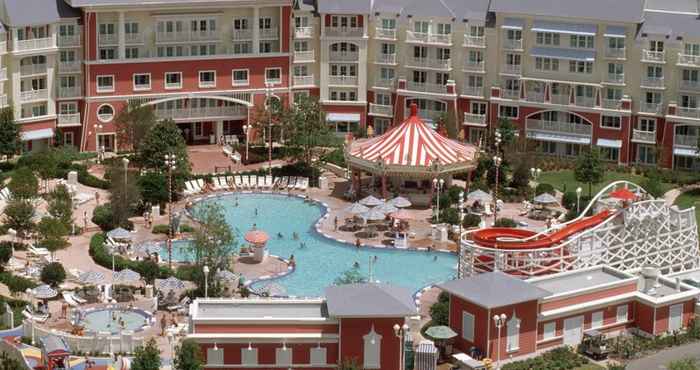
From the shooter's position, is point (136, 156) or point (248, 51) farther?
point (248, 51)

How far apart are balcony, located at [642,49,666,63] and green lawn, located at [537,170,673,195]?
751 centimetres

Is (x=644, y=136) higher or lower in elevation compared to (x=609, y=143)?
higher

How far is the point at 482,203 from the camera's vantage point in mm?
102000

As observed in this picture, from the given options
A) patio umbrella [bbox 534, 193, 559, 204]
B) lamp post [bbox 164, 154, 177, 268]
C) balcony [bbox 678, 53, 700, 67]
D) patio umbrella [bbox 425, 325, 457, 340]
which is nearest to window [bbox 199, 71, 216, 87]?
lamp post [bbox 164, 154, 177, 268]

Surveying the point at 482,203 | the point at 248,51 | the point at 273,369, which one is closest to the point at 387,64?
the point at 248,51

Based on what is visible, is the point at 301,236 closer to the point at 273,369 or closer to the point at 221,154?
the point at 221,154

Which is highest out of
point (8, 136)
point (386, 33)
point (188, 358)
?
point (386, 33)

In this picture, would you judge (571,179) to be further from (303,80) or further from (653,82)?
(303,80)

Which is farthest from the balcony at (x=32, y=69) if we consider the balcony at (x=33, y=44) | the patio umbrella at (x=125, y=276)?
the patio umbrella at (x=125, y=276)

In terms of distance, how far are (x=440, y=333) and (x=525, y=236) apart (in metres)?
12.4

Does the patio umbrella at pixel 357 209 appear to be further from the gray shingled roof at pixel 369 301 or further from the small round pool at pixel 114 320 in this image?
the gray shingled roof at pixel 369 301

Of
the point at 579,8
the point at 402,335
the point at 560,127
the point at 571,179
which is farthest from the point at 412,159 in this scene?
the point at 402,335

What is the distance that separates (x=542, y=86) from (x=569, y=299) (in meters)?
36.6

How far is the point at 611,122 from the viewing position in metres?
112
